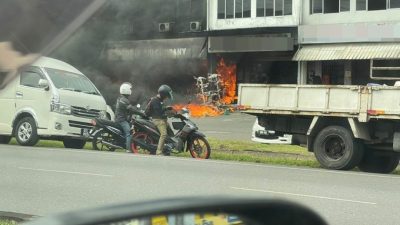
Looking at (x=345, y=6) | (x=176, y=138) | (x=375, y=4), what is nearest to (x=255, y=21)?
(x=345, y=6)

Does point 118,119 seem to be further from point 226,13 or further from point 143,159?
point 226,13

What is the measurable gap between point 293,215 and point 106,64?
319cm

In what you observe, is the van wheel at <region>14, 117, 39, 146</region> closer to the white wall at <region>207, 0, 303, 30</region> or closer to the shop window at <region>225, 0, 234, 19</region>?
the white wall at <region>207, 0, 303, 30</region>

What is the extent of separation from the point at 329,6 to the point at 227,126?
8484 millimetres

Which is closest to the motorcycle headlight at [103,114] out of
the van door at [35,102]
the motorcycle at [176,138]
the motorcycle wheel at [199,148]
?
the van door at [35,102]

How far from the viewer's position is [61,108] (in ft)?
44.2

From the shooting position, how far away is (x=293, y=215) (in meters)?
1.49

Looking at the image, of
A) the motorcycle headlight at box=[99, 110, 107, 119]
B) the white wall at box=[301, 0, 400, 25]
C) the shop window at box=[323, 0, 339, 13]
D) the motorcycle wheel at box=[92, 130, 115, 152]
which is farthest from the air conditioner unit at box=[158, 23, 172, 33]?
the shop window at box=[323, 0, 339, 13]

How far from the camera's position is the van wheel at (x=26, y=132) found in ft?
44.2

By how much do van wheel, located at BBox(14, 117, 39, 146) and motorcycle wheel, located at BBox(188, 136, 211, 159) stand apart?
137 inches

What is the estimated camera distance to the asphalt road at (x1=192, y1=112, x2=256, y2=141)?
18.8 meters

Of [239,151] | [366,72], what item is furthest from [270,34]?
[239,151]

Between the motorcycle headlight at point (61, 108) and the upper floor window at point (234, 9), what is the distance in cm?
1496

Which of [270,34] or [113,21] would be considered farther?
[270,34]
